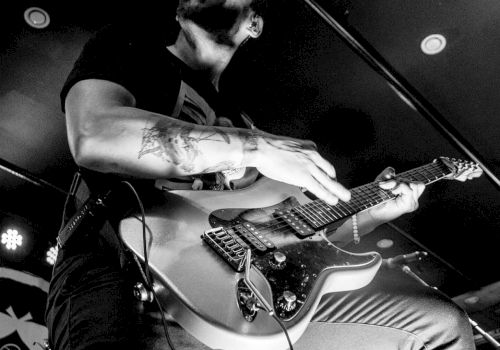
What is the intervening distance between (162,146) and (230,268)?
0.39 metres

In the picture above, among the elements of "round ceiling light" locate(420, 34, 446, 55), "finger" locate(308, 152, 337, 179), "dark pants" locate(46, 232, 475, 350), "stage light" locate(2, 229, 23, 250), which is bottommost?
"stage light" locate(2, 229, 23, 250)

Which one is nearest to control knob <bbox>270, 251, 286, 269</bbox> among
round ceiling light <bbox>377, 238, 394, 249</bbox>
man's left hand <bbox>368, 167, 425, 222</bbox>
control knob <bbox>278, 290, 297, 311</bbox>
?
control knob <bbox>278, 290, 297, 311</bbox>

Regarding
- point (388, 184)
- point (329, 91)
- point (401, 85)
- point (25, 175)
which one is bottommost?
point (25, 175)

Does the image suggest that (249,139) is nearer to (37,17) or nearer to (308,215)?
(308,215)

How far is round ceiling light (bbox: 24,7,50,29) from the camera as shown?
1.91 metres

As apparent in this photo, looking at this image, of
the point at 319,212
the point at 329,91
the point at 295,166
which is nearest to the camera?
the point at 295,166

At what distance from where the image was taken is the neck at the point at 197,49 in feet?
5.90

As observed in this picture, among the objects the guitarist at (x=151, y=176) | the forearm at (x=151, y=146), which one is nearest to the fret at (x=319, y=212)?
the guitarist at (x=151, y=176)

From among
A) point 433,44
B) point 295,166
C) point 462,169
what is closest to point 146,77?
point 295,166

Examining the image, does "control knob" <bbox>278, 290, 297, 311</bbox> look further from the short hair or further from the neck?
the short hair

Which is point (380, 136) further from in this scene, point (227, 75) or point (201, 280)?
point (201, 280)

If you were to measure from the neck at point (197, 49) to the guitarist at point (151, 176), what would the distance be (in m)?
0.32

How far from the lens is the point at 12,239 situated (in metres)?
2.19

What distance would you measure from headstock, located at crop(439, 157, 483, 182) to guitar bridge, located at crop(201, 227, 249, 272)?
1.60 meters
